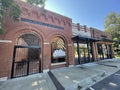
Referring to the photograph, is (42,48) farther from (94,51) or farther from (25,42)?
(94,51)

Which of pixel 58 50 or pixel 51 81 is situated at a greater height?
pixel 58 50

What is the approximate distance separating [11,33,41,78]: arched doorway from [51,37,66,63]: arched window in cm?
178

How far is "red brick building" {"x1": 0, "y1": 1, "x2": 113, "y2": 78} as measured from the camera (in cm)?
639

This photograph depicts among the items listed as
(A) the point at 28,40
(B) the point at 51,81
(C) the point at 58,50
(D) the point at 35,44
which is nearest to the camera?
(B) the point at 51,81

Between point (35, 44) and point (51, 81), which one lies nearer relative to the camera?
point (51, 81)


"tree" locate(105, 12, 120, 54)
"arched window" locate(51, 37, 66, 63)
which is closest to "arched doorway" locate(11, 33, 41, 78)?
"arched window" locate(51, 37, 66, 63)

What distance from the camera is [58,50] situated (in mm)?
9500

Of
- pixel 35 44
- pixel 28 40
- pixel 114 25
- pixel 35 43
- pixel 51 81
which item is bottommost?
pixel 51 81

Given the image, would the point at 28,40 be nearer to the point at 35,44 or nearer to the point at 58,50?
the point at 35,44

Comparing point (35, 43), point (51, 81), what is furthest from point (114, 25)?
point (51, 81)

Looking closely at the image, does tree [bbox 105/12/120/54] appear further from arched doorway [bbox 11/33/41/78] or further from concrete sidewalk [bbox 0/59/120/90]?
arched doorway [bbox 11/33/41/78]

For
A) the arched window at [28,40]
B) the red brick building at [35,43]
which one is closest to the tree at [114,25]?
the red brick building at [35,43]

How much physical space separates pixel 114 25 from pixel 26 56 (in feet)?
106

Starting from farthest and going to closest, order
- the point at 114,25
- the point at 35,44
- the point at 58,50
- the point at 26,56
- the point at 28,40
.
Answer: the point at 114,25 → the point at 58,50 → the point at 35,44 → the point at 28,40 → the point at 26,56
